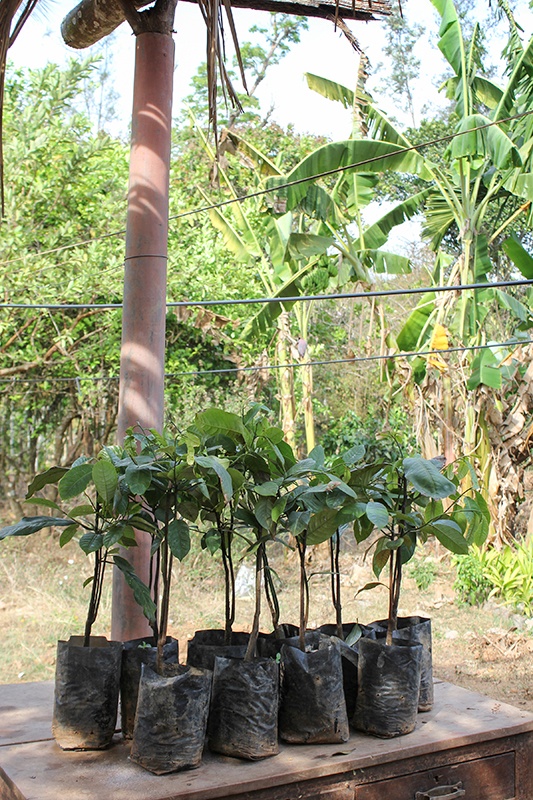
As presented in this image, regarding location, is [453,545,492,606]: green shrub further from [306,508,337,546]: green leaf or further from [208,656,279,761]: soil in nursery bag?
[208,656,279,761]: soil in nursery bag

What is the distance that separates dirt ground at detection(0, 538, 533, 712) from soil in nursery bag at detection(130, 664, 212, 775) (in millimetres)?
3297

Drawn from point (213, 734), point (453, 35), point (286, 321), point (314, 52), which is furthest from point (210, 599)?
point (314, 52)

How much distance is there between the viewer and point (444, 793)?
198cm

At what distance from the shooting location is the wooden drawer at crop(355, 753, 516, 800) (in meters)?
1.91

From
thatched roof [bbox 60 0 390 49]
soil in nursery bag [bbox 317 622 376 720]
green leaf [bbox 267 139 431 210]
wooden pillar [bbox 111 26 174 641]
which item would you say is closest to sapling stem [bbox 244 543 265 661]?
soil in nursery bag [bbox 317 622 376 720]

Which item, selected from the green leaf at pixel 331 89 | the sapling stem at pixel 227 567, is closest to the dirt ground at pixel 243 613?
the sapling stem at pixel 227 567

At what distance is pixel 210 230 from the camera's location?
855 centimetres

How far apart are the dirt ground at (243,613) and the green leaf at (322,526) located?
3.15m

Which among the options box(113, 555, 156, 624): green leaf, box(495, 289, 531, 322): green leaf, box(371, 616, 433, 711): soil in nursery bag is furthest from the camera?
box(495, 289, 531, 322): green leaf

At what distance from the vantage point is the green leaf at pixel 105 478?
6.06 feet

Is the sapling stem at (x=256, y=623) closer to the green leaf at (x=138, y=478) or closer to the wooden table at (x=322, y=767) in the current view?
the wooden table at (x=322, y=767)

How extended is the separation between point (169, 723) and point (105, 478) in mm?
588

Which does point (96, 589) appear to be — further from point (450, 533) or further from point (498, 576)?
point (498, 576)

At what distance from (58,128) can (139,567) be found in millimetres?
5851
